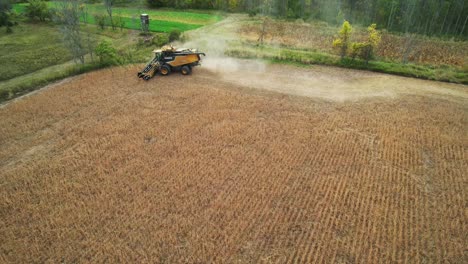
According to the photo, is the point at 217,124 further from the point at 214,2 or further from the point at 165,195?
the point at 214,2

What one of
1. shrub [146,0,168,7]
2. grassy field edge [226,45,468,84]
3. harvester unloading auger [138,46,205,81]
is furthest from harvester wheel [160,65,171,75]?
shrub [146,0,168,7]

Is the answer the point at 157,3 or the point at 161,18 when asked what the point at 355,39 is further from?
the point at 157,3

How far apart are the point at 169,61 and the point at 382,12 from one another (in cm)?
2666

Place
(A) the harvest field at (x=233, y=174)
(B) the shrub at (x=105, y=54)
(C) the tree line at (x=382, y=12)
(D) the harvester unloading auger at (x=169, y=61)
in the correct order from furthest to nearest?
(C) the tree line at (x=382, y=12), (B) the shrub at (x=105, y=54), (D) the harvester unloading auger at (x=169, y=61), (A) the harvest field at (x=233, y=174)

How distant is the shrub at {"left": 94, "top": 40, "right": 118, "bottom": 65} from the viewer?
24.6 m

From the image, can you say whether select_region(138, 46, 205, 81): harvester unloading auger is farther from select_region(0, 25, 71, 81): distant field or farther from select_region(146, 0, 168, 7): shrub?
select_region(146, 0, 168, 7): shrub

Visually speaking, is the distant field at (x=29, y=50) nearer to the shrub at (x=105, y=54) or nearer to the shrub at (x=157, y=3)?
the shrub at (x=105, y=54)

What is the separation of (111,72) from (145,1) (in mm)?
29508

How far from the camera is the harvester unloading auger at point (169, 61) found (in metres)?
22.4

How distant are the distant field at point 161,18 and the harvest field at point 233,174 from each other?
18263 millimetres

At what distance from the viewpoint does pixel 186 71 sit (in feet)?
75.4

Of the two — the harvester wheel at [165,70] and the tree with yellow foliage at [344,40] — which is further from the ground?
the tree with yellow foliage at [344,40]

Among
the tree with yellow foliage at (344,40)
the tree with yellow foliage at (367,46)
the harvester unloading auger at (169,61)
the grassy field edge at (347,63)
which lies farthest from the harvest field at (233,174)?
the tree with yellow foliage at (344,40)

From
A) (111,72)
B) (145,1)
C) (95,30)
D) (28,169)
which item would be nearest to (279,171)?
(28,169)
